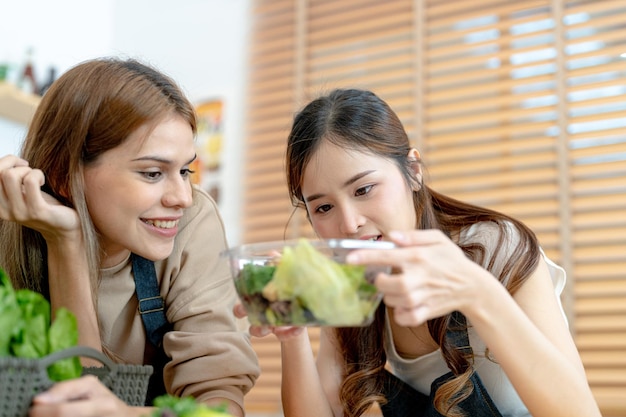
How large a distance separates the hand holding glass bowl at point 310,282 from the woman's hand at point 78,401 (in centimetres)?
24

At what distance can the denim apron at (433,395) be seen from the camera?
158 cm

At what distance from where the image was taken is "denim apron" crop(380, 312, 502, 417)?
1.58 metres

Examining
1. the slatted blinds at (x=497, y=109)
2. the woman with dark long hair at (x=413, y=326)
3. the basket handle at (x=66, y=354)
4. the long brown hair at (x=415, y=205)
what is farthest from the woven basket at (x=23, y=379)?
the slatted blinds at (x=497, y=109)

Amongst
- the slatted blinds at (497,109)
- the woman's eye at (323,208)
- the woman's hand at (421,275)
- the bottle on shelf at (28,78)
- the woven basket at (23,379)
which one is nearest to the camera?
the woven basket at (23,379)

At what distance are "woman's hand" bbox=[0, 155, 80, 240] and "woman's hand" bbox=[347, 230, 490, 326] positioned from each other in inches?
31.8

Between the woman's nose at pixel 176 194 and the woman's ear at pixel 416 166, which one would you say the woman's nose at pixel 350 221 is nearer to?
the woman's ear at pixel 416 166

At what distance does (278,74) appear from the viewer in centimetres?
375

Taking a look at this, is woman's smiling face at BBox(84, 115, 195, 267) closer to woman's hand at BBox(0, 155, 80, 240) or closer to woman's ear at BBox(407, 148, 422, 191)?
woman's hand at BBox(0, 155, 80, 240)

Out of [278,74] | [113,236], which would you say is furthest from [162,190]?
[278,74]

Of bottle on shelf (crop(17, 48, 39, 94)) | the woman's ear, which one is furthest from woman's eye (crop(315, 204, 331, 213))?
bottle on shelf (crop(17, 48, 39, 94))

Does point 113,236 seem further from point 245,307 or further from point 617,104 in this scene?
point 617,104

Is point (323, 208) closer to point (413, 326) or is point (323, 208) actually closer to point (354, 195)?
point (354, 195)

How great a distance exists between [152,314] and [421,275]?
853mm

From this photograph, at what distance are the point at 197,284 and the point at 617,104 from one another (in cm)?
196
